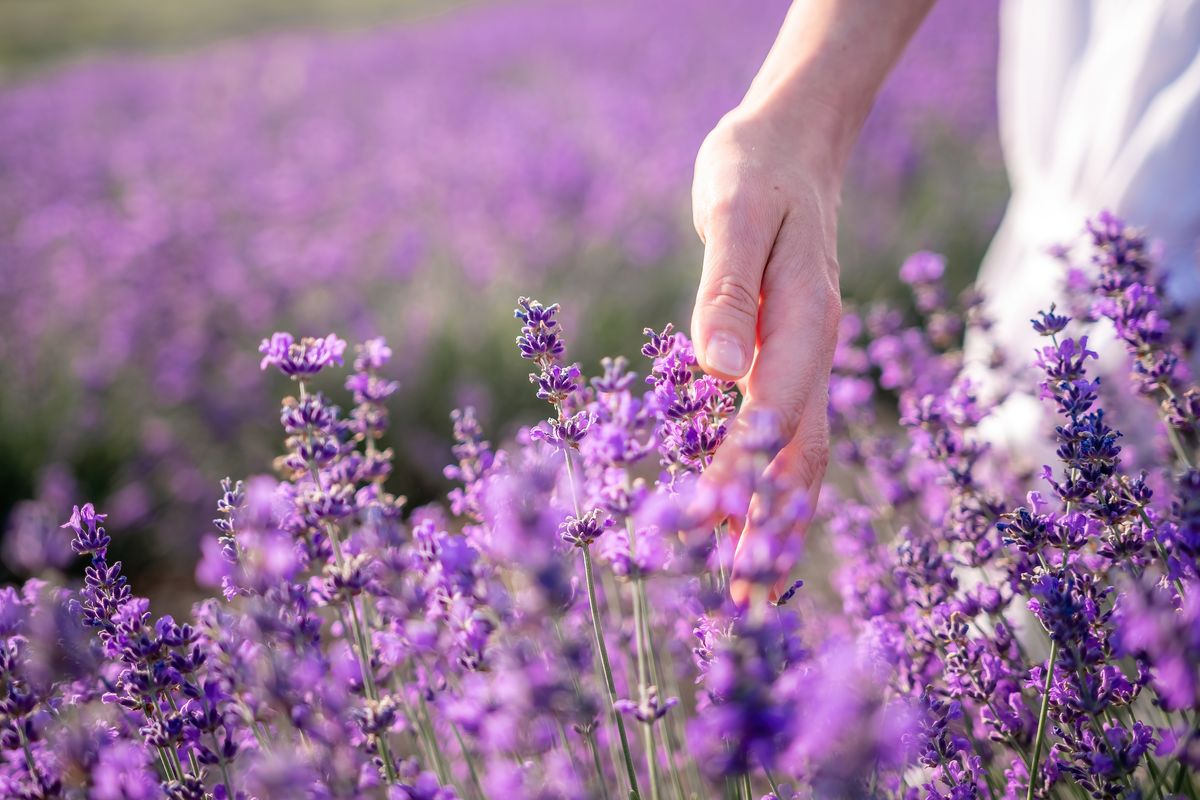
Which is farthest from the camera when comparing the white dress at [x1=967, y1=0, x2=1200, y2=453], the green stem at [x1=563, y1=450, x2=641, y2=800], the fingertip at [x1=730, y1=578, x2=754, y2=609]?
the white dress at [x1=967, y1=0, x2=1200, y2=453]

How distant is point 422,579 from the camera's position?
1.50 m

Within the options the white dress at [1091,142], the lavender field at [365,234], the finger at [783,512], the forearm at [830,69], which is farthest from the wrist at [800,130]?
the lavender field at [365,234]

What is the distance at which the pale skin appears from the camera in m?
1.34

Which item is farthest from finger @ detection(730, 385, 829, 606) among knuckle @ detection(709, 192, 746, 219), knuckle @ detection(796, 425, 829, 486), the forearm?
the forearm

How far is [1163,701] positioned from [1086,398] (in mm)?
418

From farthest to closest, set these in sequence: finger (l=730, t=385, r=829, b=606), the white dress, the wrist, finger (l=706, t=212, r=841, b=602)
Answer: the white dress, the wrist, finger (l=706, t=212, r=841, b=602), finger (l=730, t=385, r=829, b=606)

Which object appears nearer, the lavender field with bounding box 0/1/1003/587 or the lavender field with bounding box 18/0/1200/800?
the lavender field with bounding box 18/0/1200/800

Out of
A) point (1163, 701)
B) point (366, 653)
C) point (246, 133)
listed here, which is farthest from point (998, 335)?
point (246, 133)

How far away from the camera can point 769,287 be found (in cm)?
151

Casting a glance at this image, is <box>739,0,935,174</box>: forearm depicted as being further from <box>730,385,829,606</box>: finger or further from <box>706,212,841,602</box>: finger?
<box>730,385,829,606</box>: finger

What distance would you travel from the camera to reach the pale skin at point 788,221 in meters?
1.34

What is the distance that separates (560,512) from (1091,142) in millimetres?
2051

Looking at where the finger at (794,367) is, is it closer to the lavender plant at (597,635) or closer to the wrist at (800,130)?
the lavender plant at (597,635)

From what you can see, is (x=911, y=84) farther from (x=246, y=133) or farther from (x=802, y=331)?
(x=802, y=331)
